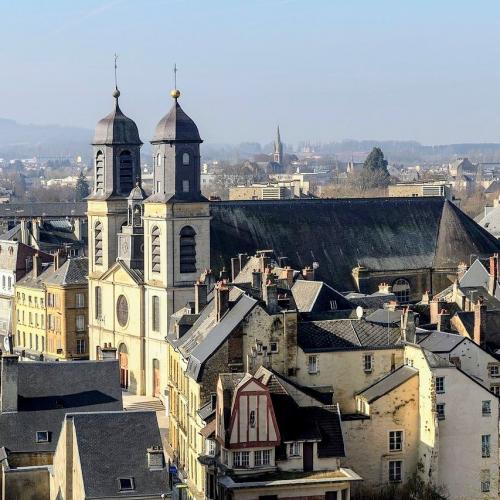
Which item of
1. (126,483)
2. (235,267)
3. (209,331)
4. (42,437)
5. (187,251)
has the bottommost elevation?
(126,483)

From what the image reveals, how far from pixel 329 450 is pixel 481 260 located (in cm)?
3614

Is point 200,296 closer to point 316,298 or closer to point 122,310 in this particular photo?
point 316,298

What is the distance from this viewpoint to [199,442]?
59.7m

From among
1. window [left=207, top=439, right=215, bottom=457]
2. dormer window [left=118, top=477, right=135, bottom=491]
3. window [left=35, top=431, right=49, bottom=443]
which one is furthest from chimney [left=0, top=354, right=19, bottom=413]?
window [left=207, top=439, right=215, bottom=457]

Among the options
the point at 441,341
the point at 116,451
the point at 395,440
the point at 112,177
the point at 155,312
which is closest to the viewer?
the point at 116,451

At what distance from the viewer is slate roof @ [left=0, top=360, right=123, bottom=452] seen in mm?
51406

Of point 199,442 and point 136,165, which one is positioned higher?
point 136,165

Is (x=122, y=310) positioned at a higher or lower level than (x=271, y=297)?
lower

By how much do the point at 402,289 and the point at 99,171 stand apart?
67.7 ft

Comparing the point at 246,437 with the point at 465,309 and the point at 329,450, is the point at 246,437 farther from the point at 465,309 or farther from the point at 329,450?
the point at 465,309

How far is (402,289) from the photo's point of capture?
91.1 meters

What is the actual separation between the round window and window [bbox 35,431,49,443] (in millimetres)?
36073

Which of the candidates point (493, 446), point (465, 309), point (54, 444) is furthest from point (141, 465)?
point (465, 309)

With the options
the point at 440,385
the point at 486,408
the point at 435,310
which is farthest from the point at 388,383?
the point at 435,310
